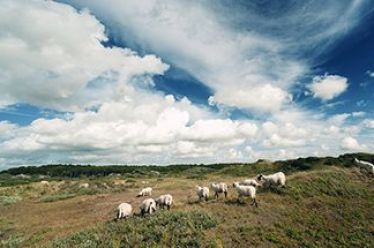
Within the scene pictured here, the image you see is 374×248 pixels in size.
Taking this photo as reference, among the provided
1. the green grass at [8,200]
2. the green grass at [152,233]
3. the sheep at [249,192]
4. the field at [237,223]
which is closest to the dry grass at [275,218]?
the field at [237,223]

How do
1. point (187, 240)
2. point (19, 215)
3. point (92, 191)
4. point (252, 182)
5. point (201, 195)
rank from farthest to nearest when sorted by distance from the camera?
point (92, 191) < point (19, 215) < point (252, 182) < point (201, 195) < point (187, 240)

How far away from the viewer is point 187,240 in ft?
62.4

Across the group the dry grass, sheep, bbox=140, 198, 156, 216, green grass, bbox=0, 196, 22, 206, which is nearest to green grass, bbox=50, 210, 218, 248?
the dry grass

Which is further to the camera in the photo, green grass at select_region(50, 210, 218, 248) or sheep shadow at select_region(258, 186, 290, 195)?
sheep shadow at select_region(258, 186, 290, 195)

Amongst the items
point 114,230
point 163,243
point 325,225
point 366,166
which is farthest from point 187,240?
point 366,166

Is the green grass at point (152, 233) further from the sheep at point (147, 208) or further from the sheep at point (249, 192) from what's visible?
the sheep at point (249, 192)

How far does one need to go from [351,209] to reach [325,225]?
19.4ft

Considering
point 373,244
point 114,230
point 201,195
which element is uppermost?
point 201,195

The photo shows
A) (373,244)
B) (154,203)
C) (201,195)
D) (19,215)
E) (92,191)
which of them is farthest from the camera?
(92,191)

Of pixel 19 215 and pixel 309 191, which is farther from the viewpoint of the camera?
pixel 19 215

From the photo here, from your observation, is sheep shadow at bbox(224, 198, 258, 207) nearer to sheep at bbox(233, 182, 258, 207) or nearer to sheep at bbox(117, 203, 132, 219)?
sheep at bbox(233, 182, 258, 207)

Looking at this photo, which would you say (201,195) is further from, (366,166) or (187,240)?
(366,166)

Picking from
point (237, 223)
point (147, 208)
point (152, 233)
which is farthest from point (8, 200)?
point (237, 223)

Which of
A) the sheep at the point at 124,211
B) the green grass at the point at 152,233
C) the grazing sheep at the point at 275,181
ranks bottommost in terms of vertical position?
the green grass at the point at 152,233
